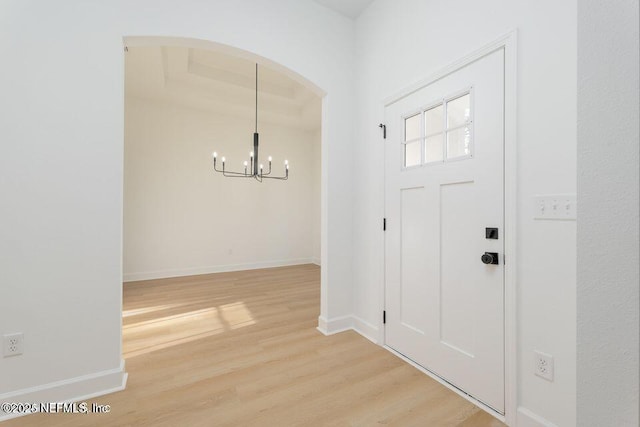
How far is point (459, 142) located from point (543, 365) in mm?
1349

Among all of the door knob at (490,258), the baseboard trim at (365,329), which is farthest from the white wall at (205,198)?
the door knob at (490,258)

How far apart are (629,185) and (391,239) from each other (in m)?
1.74

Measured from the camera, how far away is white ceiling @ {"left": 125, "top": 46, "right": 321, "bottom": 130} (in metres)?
3.64

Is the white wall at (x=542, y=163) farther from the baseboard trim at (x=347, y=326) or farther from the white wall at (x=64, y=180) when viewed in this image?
the white wall at (x=64, y=180)

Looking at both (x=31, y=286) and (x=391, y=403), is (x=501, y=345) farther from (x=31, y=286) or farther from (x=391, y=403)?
(x=31, y=286)

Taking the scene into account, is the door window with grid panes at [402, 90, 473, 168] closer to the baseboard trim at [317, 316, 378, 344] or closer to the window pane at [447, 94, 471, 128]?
the window pane at [447, 94, 471, 128]

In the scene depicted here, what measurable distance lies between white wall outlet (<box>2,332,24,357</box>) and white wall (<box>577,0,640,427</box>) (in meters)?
2.56

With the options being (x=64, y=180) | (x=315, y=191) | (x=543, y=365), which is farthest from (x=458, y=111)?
(x=315, y=191)

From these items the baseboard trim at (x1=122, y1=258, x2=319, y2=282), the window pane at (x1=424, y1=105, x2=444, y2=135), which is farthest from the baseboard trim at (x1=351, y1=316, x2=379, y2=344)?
the baseboard trim at (x1=122, y1=258, x2=319, y2=282)

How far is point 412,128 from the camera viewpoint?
2.18 metres

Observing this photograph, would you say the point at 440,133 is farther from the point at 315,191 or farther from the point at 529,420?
the point at 315,191

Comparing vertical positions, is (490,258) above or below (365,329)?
above

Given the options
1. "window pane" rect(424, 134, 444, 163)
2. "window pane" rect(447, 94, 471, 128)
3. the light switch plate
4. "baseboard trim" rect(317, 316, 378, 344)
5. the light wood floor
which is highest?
"window pane" rect(447, 94, 471, 128)

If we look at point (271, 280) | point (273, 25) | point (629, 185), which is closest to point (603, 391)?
point (629, 185)
